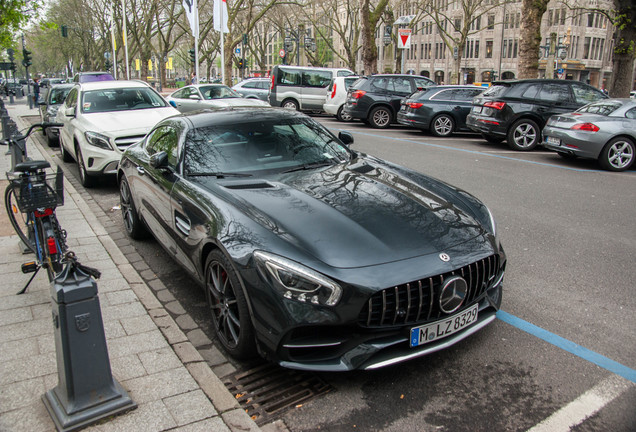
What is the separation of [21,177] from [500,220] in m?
5.20

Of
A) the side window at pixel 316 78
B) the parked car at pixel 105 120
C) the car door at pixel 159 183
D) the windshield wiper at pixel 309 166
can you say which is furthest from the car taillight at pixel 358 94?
the windshield wiper at pixel 309 166

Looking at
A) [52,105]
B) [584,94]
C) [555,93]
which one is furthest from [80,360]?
[52,105]

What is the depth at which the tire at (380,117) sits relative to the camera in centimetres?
1772

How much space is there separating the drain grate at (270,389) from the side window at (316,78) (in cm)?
2082

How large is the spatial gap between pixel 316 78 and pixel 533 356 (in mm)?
21035

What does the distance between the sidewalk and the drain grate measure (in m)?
0.12

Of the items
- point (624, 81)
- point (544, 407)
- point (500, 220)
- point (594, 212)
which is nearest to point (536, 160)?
point (594, 212)

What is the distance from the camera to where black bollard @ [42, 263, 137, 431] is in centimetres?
263

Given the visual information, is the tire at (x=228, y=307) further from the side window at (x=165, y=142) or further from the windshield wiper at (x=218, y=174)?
the side window at (x=165, y=142)

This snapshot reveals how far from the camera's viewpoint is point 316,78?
76.5 ft

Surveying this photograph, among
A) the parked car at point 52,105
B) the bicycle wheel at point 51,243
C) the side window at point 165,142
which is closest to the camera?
the bicycle wheel at point 51,243

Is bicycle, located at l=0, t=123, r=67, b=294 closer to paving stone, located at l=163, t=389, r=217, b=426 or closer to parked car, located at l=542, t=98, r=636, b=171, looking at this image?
paving stone, located at l=163, t=389, r=217, b=426

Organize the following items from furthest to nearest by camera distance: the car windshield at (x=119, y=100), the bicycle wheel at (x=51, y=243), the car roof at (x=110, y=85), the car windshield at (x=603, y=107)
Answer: the car windshield at (x=603, y=107) → the car roof at (x=110, y=85) → the car windshield at (x=119, y=100) → the bicycle wheel at (x=51, y=243)

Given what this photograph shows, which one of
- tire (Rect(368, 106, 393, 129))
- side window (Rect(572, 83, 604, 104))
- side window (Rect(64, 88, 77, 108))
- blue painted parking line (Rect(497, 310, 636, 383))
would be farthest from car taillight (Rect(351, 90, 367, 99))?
blue painted parking line (Rect(497, 310, 636, 383))
